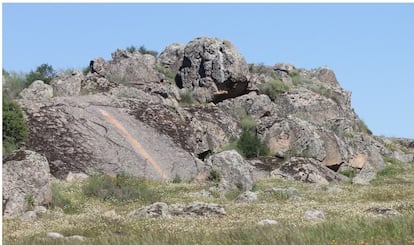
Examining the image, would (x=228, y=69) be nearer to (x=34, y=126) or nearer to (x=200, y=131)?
(x=200, y=131)

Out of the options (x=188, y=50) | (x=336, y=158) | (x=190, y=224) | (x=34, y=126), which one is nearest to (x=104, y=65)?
(x=188, y=50)

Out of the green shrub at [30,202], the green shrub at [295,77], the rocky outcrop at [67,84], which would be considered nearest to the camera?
the green shrub at [30,202]

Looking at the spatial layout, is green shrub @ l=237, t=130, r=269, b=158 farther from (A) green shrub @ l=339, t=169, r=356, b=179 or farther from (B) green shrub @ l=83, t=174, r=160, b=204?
(B) green shrub @ l=83, t=174, r=160, b=204

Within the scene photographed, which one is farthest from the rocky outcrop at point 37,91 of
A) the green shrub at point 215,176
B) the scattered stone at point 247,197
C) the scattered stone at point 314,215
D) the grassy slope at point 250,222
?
the scattered stone at point 314,215

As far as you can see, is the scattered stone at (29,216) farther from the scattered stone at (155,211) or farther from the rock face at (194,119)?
the rock face at (194,119)

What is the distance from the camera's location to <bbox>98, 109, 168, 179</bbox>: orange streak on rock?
1767 inches

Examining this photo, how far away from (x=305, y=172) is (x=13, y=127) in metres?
20.3

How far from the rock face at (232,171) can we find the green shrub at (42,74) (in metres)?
24.5

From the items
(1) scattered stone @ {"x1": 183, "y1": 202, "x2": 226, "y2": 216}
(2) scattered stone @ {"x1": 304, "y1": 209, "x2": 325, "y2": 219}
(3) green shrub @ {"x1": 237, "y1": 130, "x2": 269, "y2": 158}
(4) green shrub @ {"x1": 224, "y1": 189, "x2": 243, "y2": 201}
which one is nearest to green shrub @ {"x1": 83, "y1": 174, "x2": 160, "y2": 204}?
(4) green shrub @ {"x1": 224, "y1": 189, "x2": 243, "y2": 201}

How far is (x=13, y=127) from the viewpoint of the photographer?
4294cm

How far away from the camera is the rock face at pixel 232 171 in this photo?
40188 millimetres

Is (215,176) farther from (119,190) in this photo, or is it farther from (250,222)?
(250,222)

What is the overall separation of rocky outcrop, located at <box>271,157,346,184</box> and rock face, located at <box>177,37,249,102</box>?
1520cm

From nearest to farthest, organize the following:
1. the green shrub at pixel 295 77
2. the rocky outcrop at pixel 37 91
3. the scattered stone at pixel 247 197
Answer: the scattered stone at pixel 247 197, the rocky outcrop at pixel 37 91, the green shrub at pixel 295 77
